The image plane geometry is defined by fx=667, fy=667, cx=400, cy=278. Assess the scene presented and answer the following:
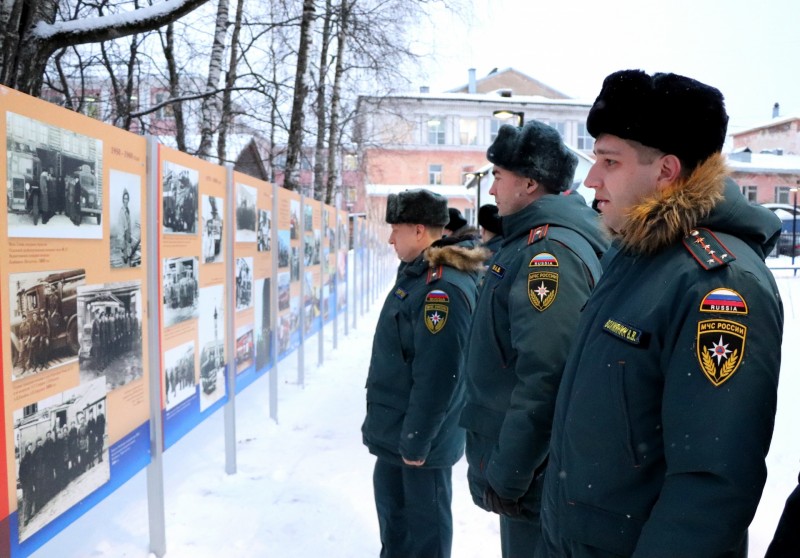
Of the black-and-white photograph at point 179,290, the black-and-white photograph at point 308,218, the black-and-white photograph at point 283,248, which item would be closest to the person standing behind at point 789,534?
the black-and-white photograph at point 179,290

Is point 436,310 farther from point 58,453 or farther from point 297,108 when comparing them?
point 297,108

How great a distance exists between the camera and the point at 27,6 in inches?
181

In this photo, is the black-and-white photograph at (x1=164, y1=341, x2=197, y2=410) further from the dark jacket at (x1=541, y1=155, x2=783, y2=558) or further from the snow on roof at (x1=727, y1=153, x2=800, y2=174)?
the snow on roof at (x1=727, y1=153, x2=800, y2=174)

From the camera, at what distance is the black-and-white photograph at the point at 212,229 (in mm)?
4160

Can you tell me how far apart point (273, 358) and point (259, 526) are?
229 cm

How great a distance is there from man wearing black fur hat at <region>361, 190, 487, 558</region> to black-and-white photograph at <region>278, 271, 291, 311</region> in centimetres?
324

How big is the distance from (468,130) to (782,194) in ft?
74.7

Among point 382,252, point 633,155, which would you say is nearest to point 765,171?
point 382,252

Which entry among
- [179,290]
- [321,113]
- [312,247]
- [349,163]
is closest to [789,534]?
[179,290]

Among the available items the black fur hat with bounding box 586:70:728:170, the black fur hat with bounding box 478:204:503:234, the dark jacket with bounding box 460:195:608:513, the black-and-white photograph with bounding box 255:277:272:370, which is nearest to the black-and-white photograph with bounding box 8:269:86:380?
the dark jacket with bounding box 460:195:608:513

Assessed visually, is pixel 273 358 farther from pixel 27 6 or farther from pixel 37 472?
pixel 37 472

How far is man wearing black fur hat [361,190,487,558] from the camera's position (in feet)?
9.78

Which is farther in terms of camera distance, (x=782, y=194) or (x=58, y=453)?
(x=782, y=194)

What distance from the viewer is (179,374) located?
3783 mm
